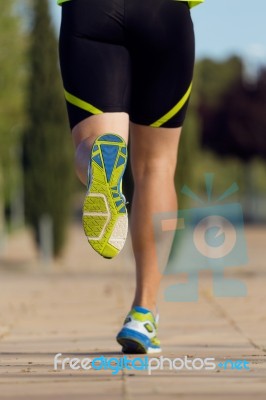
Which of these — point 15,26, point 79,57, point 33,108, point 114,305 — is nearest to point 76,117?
point 79,57

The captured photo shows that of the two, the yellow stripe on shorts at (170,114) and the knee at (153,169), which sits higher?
the yellow stripe on shorts at (170,114)

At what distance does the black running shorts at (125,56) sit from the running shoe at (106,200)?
401mm

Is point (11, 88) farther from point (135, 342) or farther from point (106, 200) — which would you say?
point (106, 200)

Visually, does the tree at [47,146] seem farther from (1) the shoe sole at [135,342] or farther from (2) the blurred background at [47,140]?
(1) the shoe sole at [135,342]

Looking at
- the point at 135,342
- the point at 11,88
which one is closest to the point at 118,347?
the point at 135,342

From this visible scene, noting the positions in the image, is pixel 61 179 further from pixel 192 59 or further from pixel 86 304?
pixel 192 59

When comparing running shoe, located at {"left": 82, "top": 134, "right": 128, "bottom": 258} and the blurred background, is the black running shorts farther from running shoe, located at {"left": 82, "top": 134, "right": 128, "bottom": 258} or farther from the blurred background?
the blurred background

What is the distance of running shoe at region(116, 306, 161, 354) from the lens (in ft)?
13.0

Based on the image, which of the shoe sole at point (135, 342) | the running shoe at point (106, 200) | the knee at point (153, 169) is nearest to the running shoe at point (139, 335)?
the shoe sole at point (135, 342)

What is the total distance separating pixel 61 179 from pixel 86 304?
1608cm

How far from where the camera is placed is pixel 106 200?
338cm

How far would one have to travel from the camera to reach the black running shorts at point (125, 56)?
3.83m

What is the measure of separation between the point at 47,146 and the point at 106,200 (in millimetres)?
20523

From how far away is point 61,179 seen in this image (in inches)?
939
